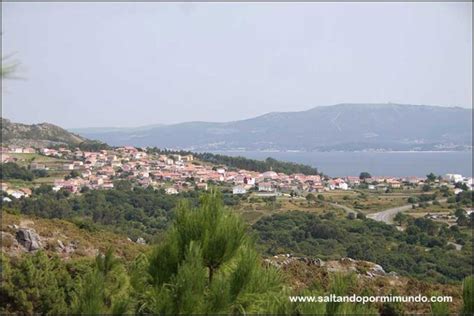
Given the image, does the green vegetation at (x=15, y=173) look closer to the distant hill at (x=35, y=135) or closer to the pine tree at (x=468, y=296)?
the distant hill at (x=35, y=135)

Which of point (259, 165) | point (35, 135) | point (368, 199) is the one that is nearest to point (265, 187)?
point (368, 199)

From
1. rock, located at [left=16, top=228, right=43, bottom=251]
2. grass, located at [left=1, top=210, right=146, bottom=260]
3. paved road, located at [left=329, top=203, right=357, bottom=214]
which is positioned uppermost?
rock, located at [left=16, top=228, right=43, bottom=251]

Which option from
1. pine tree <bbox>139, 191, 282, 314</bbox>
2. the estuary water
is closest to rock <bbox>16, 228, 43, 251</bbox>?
pine tree <bbox>139, 191, 282, 314</bbox>

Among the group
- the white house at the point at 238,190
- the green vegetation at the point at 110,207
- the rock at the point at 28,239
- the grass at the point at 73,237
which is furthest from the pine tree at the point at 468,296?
the white house at the point at 238,190

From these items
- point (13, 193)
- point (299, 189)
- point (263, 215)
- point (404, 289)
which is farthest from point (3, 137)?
point (404, 289)

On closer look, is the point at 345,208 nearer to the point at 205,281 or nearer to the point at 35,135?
the point at 205,281

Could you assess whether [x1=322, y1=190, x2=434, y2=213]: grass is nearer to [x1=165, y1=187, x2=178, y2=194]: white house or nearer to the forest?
[x1=165, y1=187, x2=178, y2=194]: white house

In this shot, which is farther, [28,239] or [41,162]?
[41,162]
